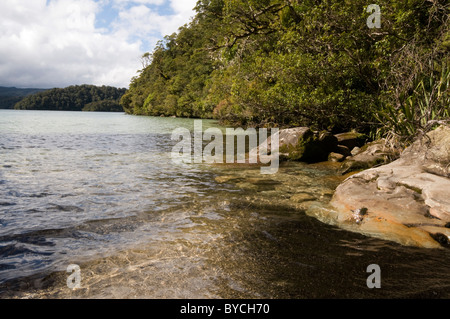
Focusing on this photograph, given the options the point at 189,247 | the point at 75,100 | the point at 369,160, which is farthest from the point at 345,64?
the point at 75,100

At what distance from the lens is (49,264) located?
4082 mm

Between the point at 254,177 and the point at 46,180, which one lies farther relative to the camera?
the point at 254,177

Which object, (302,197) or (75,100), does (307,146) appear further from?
(75,100)

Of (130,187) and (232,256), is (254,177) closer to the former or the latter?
(130,187)

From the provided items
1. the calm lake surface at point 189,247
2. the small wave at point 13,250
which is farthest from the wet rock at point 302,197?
the small wave at point 13,250

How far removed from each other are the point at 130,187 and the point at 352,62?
39.1 feet

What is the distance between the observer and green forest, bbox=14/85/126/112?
6110 inches

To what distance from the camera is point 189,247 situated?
4680 millimetres

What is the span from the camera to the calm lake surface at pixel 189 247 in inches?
140

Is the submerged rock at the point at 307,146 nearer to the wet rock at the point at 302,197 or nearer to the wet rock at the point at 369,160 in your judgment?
the wet rock at the point at 369,160

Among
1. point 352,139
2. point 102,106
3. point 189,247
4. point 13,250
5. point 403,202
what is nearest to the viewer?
point 13,250

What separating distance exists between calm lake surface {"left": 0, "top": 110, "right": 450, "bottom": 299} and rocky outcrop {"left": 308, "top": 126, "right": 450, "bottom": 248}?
370 millimetres

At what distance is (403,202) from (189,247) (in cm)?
435
